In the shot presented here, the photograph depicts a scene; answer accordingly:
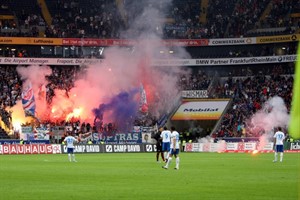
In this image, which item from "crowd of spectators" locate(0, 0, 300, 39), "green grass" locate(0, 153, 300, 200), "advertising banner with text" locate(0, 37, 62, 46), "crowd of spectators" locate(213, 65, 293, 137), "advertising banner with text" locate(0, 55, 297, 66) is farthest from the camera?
"crowd of spectators" locate(0, 0, 300, 39)

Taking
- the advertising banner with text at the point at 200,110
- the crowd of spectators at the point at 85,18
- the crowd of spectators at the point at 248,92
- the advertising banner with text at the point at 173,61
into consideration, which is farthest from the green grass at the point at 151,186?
the crowd of spectators at the point at 85,18

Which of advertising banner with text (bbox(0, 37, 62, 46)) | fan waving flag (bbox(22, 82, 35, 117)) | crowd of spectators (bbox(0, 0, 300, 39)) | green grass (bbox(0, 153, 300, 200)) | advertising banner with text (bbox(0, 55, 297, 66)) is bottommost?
green grass (bbox(0, 153, 300, 200))

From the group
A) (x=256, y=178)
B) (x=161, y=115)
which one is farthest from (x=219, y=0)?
(x=256, y=178)

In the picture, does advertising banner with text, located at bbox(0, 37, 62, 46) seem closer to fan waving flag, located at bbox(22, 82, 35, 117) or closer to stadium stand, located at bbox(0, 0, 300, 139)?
stadium stand, located at bbox(0, 0, 300, 139)

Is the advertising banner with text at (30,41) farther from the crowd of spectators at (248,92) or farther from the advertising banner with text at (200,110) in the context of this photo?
the crowd of spectators at (248,92)

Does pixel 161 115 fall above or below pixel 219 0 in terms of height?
below

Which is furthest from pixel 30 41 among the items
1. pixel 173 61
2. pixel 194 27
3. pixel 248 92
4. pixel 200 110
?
pixel 248 92

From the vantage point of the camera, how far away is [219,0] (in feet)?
250

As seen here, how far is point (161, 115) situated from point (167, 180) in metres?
45.2

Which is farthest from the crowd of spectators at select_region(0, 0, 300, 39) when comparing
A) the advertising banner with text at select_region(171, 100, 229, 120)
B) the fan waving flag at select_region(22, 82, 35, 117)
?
the fan waving flag at select_region(22, 82, 35, 117)

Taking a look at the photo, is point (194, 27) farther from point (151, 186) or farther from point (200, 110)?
point (151, 186)

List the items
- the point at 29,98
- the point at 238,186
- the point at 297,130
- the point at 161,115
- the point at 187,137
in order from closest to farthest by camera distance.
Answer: the point at 297,130
the point at 238,186
the point at 29,98
the point at 187,137
the point at 161,115

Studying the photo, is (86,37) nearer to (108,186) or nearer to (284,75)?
(284,75)

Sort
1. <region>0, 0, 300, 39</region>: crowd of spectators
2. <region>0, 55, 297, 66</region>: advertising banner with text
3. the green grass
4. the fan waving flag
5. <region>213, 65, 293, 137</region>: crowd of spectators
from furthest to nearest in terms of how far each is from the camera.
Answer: <region>0, 0, 300, 39</region>: crowd of spectators
<region>0, 55, 297, 66</region>: advertising banner with text
<region>213, 65, 293, 137</region>: crowd of spectators
the fan waving flag
the green grass
